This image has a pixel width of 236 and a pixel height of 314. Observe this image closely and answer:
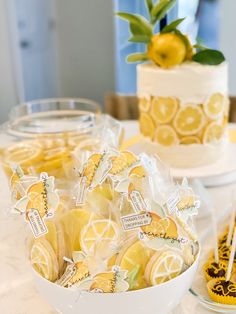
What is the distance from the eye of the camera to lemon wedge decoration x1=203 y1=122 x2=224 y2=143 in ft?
3.20

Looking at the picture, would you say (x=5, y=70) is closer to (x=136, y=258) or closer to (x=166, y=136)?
(x=166, y=136)

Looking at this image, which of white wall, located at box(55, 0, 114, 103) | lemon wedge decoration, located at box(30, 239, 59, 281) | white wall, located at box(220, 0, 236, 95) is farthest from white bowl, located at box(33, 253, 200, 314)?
white wall, located at box(55, 0, 114, 103)

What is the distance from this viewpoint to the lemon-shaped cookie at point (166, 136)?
979 millimetres

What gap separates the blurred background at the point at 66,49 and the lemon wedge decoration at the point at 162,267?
222cm

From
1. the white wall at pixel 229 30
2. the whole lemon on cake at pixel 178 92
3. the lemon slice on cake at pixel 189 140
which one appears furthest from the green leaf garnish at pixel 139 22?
the white wall at pixel 229 30

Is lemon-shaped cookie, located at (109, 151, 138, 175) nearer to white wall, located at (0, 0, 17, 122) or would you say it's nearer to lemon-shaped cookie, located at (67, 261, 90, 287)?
lemon-shaped cookie, located at (67, 261, 90, 287)

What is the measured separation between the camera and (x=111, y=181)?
2.04ft

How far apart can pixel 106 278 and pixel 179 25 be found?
58 cm

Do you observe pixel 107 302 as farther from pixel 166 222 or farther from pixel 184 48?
pixel 184 48

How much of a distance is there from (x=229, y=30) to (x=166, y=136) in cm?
158

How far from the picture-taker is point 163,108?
0.97 meters

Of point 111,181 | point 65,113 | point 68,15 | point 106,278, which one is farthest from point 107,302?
point 68,15

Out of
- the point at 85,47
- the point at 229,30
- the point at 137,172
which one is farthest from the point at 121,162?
the point at 85,47

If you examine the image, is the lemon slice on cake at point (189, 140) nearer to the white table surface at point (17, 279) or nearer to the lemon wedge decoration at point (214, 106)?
the lemon wedge decoration at point (214, 106)
